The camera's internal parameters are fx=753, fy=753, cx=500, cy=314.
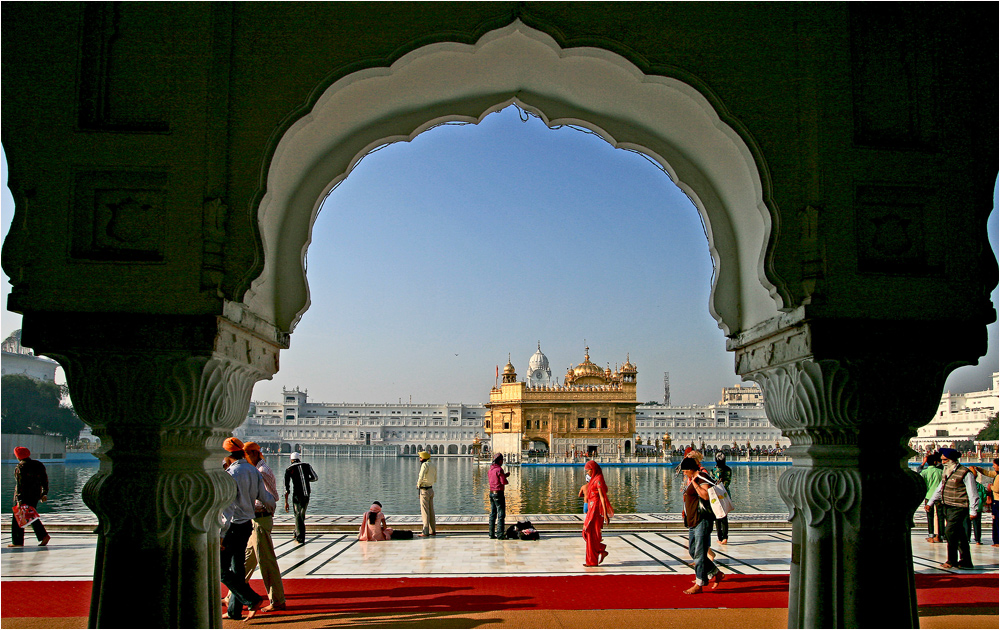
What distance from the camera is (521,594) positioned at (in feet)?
14.1

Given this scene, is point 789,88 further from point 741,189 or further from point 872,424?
point 872,424

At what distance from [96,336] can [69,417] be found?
43608mm

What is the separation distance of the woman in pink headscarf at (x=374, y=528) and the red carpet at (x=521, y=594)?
5.57 feet

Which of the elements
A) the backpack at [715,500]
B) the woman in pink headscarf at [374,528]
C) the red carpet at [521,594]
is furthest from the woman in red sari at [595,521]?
the woman in pink headscarf at [374,528]

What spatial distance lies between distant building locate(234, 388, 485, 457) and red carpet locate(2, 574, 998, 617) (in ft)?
175

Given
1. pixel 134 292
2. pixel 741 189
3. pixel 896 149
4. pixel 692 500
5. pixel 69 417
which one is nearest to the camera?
pixel 134 292

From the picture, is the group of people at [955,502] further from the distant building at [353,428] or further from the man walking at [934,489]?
the distant building at [353,428]

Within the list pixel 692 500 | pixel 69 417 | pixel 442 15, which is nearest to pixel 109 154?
pixel 442 15

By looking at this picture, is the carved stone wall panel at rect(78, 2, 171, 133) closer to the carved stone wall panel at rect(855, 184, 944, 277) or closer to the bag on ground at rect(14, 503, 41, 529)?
the carved stone wall panel at rect(855, 184, 944, 277)

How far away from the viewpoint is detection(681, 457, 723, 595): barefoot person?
14.4 ft

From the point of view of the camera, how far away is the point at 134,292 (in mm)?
2475

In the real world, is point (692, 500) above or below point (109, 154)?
below

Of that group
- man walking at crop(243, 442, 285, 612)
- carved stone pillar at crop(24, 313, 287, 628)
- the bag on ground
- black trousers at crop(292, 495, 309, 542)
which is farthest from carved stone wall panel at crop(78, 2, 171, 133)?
the bag on ground

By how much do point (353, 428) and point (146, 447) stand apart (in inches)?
2351
